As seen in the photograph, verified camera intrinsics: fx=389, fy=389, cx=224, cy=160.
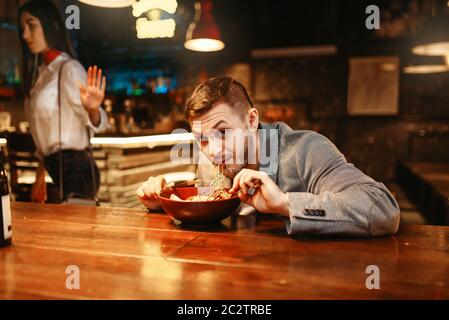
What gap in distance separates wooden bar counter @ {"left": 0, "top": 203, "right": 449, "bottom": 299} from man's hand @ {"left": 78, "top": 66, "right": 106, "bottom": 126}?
171 cm

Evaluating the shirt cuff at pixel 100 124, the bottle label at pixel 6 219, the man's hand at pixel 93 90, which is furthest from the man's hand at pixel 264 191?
the shirt cuff at pixel 100 124

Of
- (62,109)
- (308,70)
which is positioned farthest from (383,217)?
(308,70)

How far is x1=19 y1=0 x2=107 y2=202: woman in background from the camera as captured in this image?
3.11 metres

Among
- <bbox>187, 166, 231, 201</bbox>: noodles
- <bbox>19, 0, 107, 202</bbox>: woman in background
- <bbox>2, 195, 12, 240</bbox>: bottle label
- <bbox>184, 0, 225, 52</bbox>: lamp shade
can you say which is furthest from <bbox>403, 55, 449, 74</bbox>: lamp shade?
<bbox>2, 195, 12, 240</bbox>: bottle label

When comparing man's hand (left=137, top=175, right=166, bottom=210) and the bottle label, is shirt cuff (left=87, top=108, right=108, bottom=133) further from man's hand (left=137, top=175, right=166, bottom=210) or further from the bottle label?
the bottle label

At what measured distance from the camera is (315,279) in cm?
86

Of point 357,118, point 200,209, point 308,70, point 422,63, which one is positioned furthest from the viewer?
point 308,70

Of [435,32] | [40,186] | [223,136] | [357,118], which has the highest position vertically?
[435,32]

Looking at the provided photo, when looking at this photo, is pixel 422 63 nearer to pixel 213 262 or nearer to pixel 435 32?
pixel 435 32

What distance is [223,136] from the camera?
4.87 ft

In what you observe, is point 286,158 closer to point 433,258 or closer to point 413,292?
point 433,258

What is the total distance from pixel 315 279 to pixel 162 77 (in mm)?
5980

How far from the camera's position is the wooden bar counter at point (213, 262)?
81 cm

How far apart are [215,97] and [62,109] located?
6.75ft
